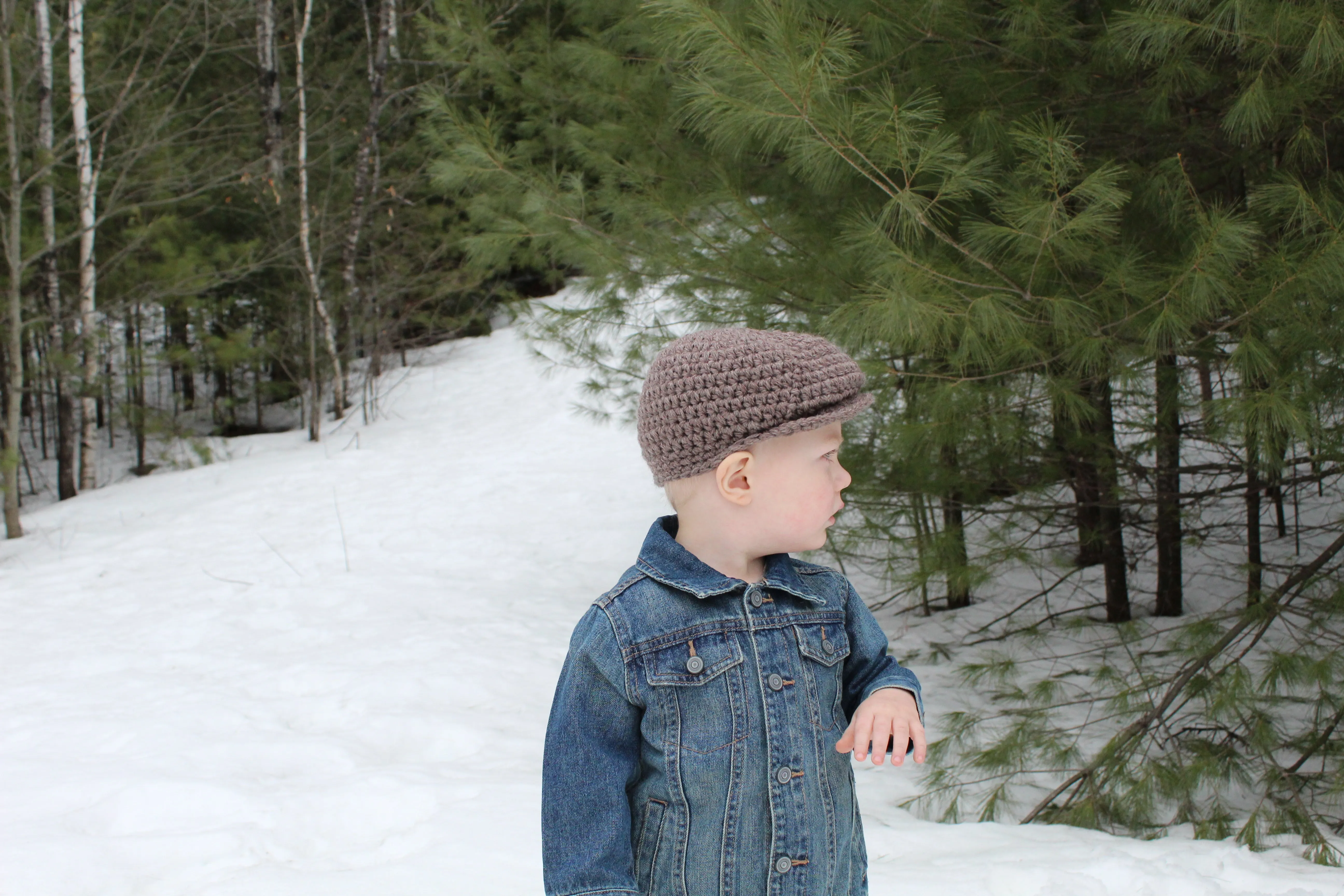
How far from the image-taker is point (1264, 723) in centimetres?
269

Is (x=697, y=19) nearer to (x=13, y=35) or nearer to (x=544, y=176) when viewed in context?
(x=544, y=176)

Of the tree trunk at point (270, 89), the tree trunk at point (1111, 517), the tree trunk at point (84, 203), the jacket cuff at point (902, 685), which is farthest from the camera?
the tree trunk at point (270, 89)

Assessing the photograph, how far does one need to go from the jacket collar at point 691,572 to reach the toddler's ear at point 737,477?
0.31 ft

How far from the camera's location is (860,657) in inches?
53.7

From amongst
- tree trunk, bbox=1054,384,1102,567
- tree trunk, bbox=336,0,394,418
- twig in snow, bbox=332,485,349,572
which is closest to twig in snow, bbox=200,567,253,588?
twig in snow, bbox=332,485,349,572

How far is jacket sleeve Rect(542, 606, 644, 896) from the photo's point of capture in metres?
Result: 1.17

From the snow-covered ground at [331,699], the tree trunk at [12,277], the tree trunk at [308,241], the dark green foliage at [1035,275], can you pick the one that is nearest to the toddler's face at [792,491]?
the dark green foliage at [1035,275]

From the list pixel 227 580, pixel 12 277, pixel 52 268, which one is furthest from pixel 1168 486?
pixel 52 268

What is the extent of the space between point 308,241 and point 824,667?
9.29 m

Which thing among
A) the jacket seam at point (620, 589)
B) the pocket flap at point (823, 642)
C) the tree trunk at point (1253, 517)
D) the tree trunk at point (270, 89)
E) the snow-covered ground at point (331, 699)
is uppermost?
the tree trunk at point (270, 89)

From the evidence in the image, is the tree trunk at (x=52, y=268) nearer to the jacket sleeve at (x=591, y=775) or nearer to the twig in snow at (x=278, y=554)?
the twig in snow at (x=278, y=554)

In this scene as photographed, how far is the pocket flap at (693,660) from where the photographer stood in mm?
1190

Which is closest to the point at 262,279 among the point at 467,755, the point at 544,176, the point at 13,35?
the point at 13,35

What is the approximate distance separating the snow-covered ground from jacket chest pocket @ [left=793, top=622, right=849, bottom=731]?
4.00 feet
